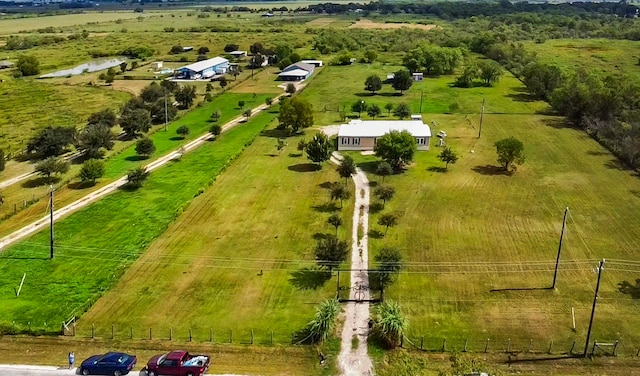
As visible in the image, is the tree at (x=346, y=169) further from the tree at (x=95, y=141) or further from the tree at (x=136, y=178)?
the tree at (x=95, y=141)

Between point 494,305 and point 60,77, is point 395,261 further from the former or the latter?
point 60,77

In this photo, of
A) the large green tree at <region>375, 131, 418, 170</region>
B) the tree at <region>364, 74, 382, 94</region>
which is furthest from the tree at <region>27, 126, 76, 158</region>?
the tree at <region>364, 74, 382, 94</region>

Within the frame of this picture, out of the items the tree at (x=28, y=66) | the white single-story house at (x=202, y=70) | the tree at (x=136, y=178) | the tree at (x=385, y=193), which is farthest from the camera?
the tree at (x=28, y=66)

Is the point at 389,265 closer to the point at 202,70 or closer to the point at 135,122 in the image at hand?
the point at 135,122

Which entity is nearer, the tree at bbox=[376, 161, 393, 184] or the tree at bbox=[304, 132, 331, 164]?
the tree at bbox=[376, 161, 393, 184]

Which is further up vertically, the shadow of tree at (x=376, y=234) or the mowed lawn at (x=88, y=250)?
the shadow of tree at (x=376, y=234)

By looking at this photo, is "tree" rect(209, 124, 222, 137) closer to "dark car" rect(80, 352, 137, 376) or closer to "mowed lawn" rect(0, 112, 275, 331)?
"mowed lawn" rect(0, 112, 275, 331)

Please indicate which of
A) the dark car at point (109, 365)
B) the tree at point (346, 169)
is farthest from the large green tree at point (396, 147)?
the dark car at point (109, 365)
